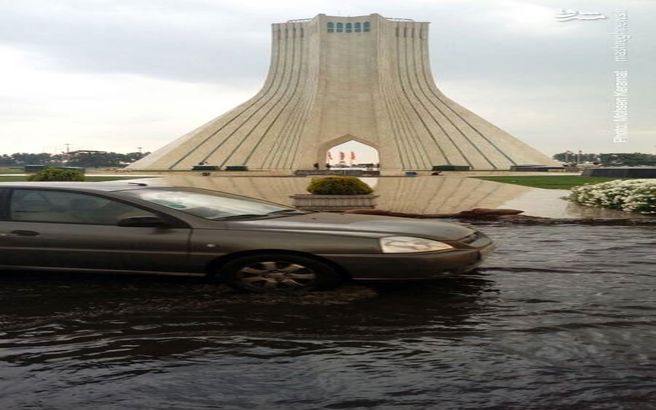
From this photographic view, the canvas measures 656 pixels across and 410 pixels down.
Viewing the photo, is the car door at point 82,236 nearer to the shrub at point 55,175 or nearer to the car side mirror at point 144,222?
the car side mirror at point 144,222

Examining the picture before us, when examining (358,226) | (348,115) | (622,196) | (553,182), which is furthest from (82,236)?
(348,115)

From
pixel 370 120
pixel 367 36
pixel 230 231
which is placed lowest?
pixel 230 231

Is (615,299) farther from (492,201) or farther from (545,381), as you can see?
(492,201)

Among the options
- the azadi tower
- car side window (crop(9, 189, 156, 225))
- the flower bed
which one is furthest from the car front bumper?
the azadi tower

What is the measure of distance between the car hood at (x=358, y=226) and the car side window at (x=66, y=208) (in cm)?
95

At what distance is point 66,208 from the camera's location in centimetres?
542

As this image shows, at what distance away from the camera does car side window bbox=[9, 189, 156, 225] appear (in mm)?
5297

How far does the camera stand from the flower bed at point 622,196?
11.7 metres

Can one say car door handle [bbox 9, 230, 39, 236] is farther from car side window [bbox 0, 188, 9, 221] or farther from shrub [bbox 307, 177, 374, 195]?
shrub [bbox 307, 177, 374, 195]

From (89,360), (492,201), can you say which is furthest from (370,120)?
(89,360)

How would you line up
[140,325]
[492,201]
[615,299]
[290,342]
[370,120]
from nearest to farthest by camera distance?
[290,342], [140,325], [615,299], [492,201], [370,120]

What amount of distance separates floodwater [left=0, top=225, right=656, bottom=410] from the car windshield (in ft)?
1.94

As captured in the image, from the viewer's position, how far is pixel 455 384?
3078 millimetres

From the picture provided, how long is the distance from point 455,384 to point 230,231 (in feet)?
8.08
